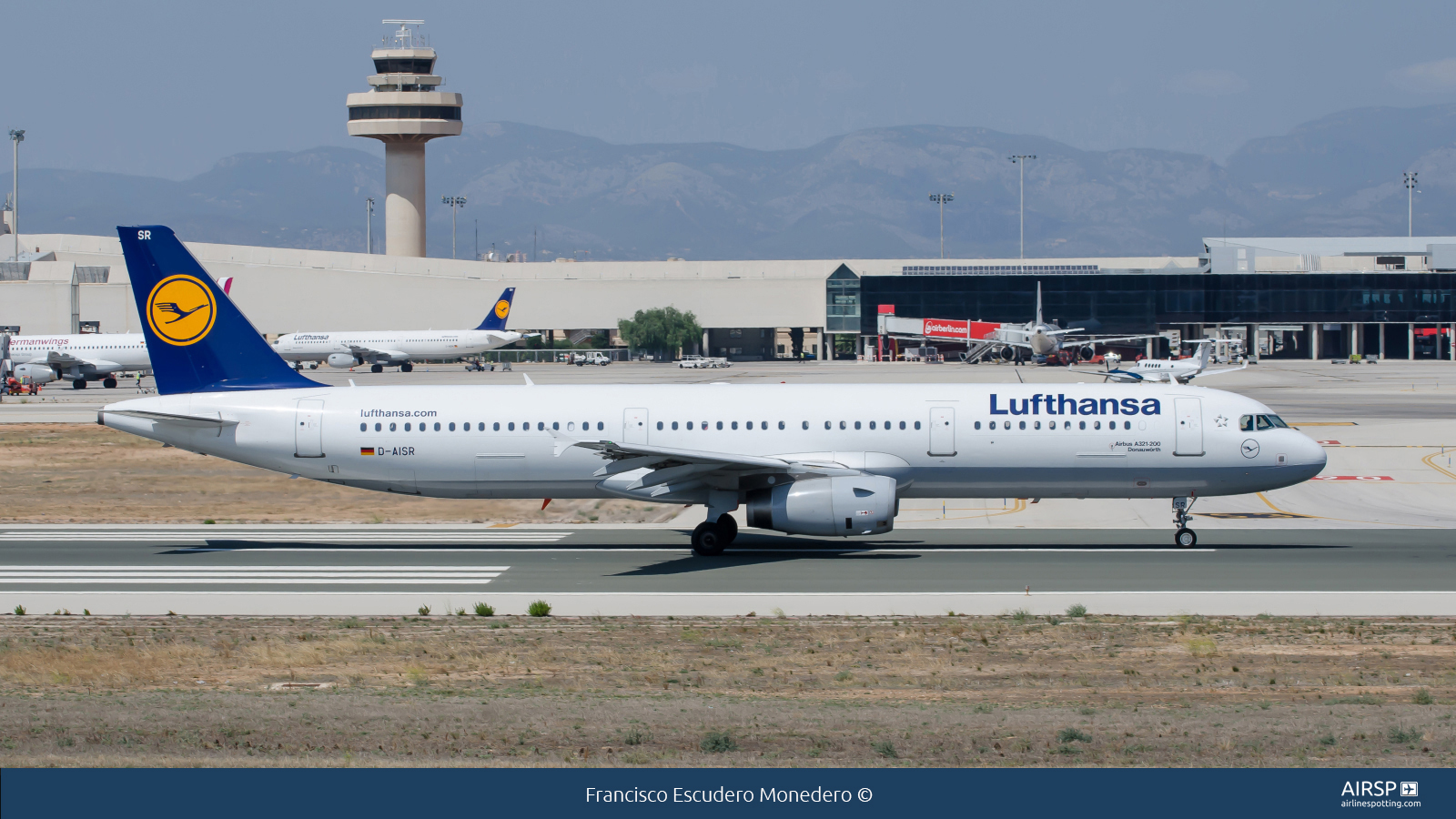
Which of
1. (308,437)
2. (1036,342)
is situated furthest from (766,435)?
(1036,342)

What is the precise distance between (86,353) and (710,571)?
95.1 meters

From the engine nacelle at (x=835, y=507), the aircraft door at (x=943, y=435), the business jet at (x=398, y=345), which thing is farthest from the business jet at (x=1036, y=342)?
the engine nacelle at (x=835, y=507)

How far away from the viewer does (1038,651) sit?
64.2 ft

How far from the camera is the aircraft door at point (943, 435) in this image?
99.3 feet

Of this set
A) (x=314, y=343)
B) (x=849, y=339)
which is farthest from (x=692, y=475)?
(x=849, y=339)

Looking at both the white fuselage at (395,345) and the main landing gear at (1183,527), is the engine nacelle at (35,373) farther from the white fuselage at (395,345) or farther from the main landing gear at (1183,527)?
the main landing gear at (1183,527)

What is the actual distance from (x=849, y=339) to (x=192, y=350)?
468 feet

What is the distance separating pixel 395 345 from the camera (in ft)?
435

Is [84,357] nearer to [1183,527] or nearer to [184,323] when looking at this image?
[184,323]

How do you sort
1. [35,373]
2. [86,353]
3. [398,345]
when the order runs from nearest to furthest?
[35,373] → [86,353] → [398,345]

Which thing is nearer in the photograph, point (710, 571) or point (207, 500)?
point (710, 571)

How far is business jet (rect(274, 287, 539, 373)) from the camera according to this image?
131 metres

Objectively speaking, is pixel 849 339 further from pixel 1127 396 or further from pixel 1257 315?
pixel 1127 396

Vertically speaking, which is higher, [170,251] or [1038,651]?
[170,251]
